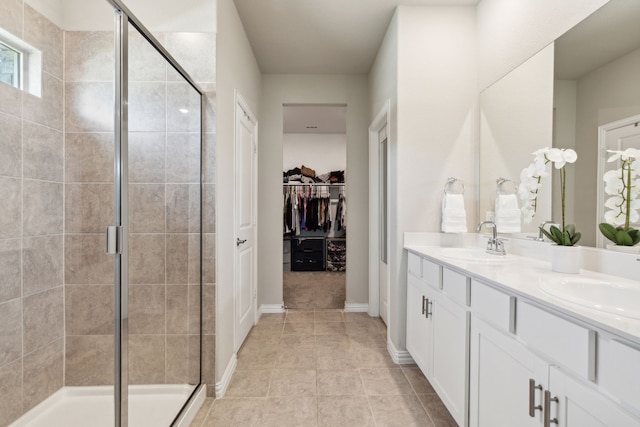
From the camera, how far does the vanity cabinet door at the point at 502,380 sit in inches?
39.2

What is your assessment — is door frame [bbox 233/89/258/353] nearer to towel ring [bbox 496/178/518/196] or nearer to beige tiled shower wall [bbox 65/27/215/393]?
beige tiled shower wall [bbox 65/27/215/393]

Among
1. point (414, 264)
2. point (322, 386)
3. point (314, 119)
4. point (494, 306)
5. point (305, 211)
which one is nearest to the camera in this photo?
point (494, 306)

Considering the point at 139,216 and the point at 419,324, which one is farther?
the point at 419,324

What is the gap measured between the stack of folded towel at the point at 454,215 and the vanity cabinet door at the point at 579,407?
4.65 feet

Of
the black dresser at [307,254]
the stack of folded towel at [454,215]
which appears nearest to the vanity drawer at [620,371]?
the stack of folded towel at [454,215]

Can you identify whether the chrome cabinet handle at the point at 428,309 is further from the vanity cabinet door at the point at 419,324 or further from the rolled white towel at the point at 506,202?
the rolled white towel at the point at 506,202

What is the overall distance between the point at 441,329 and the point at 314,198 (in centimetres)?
454

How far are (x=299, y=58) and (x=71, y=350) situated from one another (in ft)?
9.86

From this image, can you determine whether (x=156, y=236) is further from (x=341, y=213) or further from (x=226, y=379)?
(x=341, y=213)

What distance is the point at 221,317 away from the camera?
203cm

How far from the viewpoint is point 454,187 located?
7.75ft

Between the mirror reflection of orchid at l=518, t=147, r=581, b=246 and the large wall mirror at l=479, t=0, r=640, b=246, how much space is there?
0.05m

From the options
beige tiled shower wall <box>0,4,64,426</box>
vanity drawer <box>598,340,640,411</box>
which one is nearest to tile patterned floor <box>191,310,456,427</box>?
beige tiled shower wall <box>0,4,64,426</box>

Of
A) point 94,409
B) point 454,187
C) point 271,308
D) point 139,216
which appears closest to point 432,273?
point 454,187
